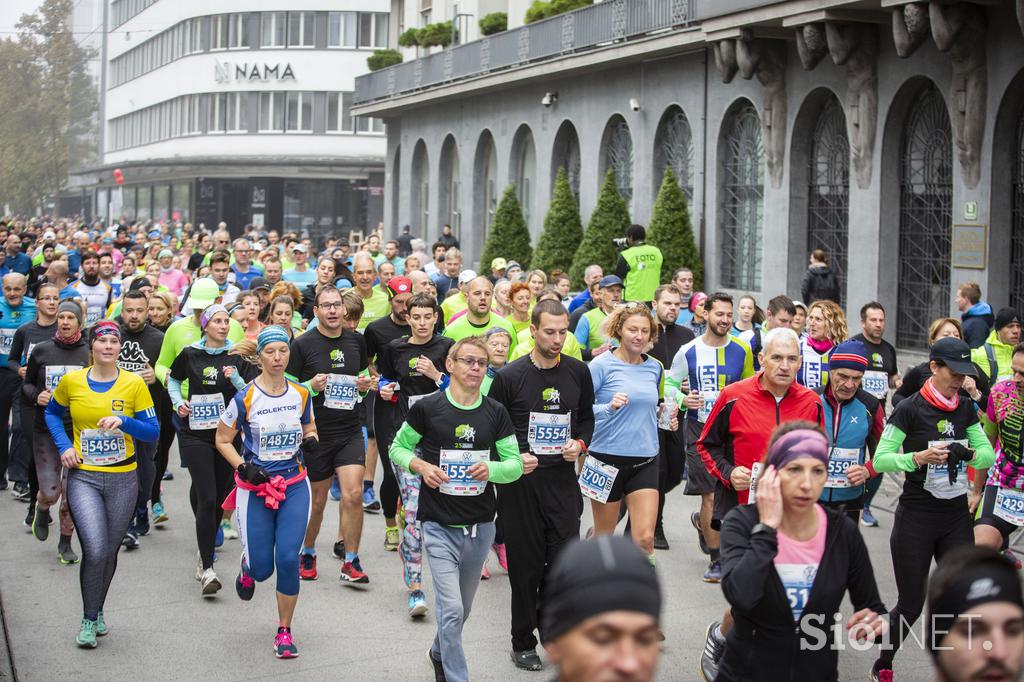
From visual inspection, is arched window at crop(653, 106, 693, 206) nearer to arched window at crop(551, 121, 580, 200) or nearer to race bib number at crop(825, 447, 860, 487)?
arched window at crop(551, 121, 580, 200)

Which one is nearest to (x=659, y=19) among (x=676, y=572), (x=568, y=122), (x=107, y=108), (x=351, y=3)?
(x=568, y=122)

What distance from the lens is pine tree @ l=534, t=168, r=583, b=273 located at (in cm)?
3033

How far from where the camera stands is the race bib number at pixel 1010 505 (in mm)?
8430

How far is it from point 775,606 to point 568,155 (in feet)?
95.6

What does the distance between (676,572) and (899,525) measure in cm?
280

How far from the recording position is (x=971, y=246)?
61.4ft

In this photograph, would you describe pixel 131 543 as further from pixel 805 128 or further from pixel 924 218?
pixel 805 128

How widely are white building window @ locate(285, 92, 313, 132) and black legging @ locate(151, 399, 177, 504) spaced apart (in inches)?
2116

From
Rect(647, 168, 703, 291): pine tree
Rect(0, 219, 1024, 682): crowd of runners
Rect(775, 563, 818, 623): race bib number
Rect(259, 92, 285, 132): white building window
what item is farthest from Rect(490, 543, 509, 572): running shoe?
Rect(259, 92, 285, 132): white building window

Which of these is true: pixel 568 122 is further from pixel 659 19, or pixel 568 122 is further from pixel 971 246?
pixel 971 246

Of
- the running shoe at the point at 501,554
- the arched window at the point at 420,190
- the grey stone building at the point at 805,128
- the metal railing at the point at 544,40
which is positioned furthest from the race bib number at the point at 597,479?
the arched window at the point at 420,190

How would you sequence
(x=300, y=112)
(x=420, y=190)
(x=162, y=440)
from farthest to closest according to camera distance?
(x=300, y=112), (x=420, y=190), (x=162, y=440)

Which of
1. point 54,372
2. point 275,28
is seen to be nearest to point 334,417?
point 54,372

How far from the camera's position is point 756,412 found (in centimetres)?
778
